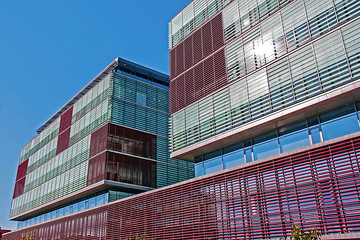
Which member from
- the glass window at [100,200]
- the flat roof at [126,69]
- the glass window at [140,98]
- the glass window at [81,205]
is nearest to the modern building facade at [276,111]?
the glass window at [100,200]

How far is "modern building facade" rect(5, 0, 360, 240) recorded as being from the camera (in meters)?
18.1

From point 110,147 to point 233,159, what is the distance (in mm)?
20487

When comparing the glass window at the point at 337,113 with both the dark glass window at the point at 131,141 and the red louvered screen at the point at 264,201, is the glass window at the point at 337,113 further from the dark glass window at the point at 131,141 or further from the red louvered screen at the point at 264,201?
the dark glass window at the point at 131,141

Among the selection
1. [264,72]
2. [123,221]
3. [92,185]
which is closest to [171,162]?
[92,185]

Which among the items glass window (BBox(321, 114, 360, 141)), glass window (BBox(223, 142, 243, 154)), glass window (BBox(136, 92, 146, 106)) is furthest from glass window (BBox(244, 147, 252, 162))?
glass window (BBox(136, 92, 146, 106))

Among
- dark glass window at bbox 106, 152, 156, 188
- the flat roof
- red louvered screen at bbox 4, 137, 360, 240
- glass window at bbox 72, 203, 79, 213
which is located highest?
the flat roof

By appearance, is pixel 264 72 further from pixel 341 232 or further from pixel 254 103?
pixel 341 232

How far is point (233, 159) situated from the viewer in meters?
26.3

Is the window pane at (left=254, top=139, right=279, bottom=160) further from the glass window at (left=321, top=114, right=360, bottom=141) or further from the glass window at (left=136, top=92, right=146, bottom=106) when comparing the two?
the glass window at (left=136, top=92, right=146, bottom=106)

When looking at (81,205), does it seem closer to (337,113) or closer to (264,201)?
(264,201)

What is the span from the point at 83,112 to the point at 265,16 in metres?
33.6

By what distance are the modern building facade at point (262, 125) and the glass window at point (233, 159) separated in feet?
0.28

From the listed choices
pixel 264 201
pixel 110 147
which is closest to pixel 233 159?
pixel 264 201

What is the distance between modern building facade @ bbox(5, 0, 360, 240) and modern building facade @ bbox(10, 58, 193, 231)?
9059 millimetres
